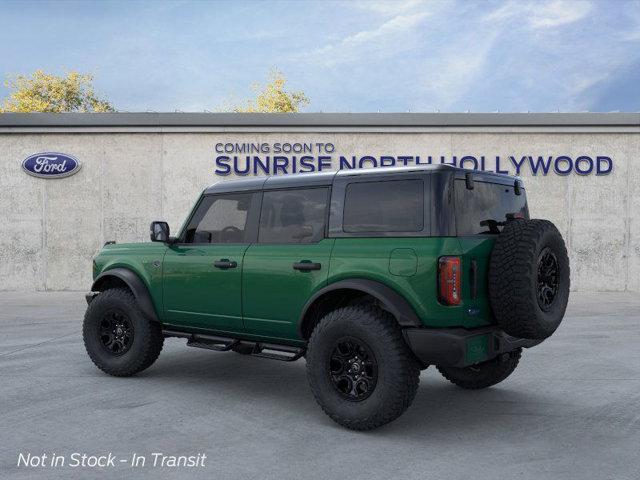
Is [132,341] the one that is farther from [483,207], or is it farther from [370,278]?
[483,207]

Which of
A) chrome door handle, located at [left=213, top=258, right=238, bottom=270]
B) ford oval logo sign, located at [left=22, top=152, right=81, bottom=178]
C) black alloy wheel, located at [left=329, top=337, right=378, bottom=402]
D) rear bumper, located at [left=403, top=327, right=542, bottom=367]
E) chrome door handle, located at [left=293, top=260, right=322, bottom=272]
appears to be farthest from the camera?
ford oval logo sign, located at [left=22, top=152, right=81, bottom=178]

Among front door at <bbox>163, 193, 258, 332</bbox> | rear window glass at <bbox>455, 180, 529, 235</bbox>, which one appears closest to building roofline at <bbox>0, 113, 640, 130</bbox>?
front door at <bbox>163, 193, 258, 332</bbox>

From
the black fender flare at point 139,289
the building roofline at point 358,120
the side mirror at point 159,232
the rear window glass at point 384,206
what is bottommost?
the black fender flare at point 139,289

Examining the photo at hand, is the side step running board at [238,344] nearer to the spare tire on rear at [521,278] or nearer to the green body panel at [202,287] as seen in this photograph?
the green body panel at [202,287]

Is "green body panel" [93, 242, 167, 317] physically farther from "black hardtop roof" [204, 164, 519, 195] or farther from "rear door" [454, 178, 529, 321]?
"rear door" [454, 178, 529, 321]

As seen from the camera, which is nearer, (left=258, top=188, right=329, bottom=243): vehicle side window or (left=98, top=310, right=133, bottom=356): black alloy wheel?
(left=258, top=188, right=329, bottom=243): vehicle side window

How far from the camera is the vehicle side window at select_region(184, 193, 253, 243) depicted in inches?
215

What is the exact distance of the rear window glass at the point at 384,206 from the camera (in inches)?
172

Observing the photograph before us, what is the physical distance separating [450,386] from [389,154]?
10.1 meters

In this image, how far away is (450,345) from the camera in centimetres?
405

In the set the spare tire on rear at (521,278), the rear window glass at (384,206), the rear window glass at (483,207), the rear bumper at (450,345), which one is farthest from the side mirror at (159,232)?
the spare tire on rear at (521,278)

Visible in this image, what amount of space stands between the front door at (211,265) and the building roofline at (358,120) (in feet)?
31.9

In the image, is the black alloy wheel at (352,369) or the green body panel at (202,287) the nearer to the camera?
Answer: the black alloy wheel at (352,369)

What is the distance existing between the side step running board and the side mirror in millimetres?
908
